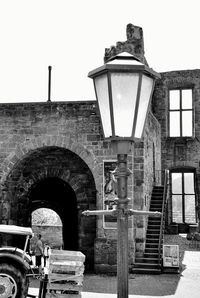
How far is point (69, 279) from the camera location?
9203 mm

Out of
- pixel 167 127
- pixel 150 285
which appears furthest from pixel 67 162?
pixel 167 127

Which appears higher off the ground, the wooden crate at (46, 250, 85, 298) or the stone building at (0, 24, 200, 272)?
the stone building at (0, 24, 200, 272)

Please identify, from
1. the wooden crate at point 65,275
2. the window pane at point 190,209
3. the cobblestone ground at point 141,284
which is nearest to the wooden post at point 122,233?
the wooden crate at point 65,275

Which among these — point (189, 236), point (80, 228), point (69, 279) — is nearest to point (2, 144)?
point (80, 228)

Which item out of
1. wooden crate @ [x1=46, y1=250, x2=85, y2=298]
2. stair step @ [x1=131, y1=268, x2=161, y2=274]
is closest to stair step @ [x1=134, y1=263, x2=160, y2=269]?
stair step @ [x1=131, y1=268, x2=161, y2=274]

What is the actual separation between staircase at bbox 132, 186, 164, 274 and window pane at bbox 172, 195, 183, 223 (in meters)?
5.73

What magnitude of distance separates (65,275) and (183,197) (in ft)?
45.3

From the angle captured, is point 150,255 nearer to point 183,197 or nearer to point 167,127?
point 183,197

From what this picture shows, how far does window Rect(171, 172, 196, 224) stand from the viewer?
72.0ft

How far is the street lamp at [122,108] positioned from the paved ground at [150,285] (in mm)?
7346

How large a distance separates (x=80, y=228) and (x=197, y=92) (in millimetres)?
10793

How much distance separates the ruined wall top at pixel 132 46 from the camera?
15.9 metres

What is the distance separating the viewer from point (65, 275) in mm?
9234

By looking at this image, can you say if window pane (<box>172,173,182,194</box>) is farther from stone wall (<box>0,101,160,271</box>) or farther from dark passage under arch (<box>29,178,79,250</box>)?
dark passage under arch (<box>29,178,79,250</box>)
